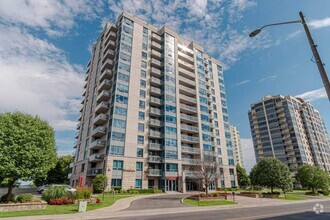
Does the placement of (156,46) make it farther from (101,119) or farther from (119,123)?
(101,119)

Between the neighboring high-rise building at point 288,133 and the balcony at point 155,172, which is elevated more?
the neighboring high-rise building at point 288,133

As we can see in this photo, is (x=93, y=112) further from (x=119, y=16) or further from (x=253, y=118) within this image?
(x=253, y=118)

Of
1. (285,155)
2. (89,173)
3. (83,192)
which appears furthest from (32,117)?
(285,155)

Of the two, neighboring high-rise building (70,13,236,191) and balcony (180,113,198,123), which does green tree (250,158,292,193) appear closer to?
neighboring high-rise building (70,13,236,191)

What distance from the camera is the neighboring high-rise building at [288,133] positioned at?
315 feet

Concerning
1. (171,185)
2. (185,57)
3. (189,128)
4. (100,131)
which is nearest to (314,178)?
(189,128)

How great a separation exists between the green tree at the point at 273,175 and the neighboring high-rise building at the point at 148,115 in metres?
10.1

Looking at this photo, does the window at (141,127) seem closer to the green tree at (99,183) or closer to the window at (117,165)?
the window at (117,165)

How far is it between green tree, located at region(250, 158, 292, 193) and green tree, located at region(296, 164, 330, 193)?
1840 centimetres

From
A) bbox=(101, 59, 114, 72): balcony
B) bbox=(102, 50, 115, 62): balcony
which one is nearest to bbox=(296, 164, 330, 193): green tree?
bbox=(101, 59, 114, 72): balcony

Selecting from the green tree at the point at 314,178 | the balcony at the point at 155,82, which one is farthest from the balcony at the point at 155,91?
the green tree at the point at 314,178

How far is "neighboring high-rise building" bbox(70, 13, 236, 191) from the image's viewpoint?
4419 cm

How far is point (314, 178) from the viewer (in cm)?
5112

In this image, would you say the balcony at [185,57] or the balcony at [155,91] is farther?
the balcony at [185,57]
